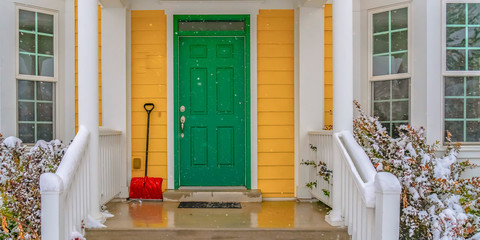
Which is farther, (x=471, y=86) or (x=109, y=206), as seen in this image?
(x=109, y=206)

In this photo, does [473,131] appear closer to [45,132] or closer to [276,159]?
[276,159]

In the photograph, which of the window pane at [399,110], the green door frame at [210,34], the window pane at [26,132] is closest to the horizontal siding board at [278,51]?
the green door frame at [210,34]

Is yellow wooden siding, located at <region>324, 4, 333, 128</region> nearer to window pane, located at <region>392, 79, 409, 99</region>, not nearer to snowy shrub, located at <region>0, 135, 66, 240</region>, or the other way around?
window pane, located at <region>392, 79, 409, 99</region>

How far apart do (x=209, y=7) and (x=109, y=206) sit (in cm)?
294

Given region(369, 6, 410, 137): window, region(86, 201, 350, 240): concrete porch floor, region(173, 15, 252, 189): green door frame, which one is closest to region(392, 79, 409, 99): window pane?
region(369, 6, 410, 137): window

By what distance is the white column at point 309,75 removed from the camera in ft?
18.1

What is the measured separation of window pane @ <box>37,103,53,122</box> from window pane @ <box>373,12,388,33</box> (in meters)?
4.27

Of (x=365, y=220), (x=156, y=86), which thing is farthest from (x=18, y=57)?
(x=365, y=220)

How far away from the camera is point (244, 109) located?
18.7 feet

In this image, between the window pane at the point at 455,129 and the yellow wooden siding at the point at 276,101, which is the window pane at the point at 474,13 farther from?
the yellow wooden siding at the point at 276,101

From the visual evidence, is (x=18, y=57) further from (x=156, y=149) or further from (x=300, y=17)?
(x=300, y=17)

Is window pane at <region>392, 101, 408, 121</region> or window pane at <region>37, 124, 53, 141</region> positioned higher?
window pane at <region>392, 101, 408, 121</region>

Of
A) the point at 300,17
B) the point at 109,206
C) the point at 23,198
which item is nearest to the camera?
the point at 23,198

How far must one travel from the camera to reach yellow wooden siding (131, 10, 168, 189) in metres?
5.64
